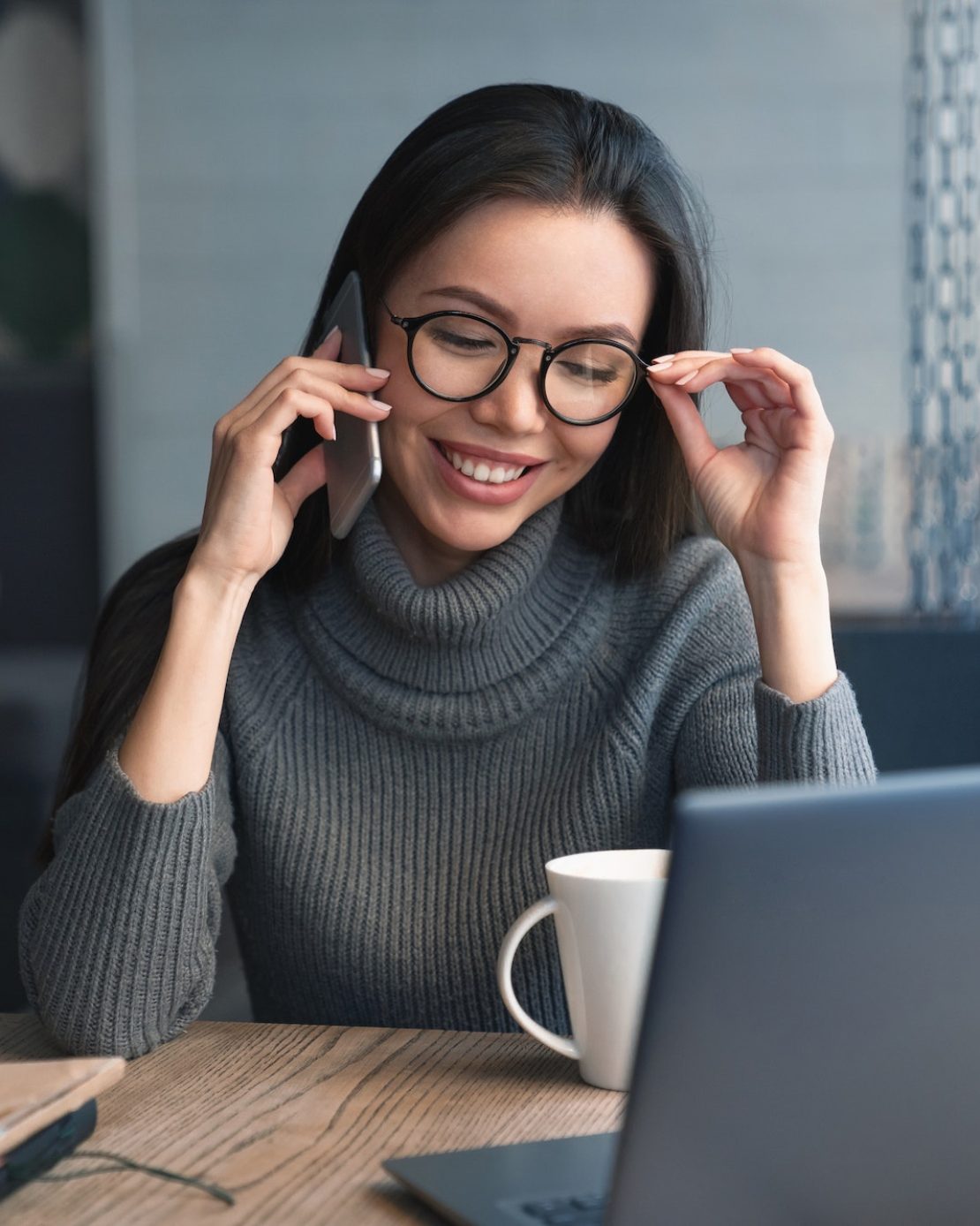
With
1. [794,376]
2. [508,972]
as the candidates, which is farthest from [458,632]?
[508,972]

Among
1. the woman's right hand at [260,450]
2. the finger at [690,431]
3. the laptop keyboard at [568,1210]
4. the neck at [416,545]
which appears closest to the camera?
the laptop keyboard at [568,1210]

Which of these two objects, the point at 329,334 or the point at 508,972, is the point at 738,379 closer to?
the point at 329,334

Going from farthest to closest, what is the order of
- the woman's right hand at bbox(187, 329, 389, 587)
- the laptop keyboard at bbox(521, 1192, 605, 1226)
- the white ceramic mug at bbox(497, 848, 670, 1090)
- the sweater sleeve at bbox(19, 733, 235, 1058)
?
the woman's right hand at bbox(187, 329, 389, 587), the sweater sleeve at bbox(19, 733, 235, 1058), the white ceramic mug at bbox(497, 848, 670, 1090), the laptop keyboard at bbox(521, 1192, 605, 1226)

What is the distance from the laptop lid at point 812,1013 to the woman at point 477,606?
555mm

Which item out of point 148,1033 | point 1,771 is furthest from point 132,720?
point 1,771

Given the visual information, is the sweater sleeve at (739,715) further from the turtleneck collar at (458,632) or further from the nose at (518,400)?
the nose at (518,400)

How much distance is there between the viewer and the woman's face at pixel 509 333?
118 cm

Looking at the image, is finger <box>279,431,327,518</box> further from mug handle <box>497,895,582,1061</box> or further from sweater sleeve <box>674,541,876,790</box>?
mug handle <box>497,895,582,1061</box>

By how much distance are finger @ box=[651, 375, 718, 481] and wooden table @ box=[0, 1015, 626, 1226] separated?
0.56 metres

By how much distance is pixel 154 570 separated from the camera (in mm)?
1344

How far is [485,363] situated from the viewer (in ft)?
3.96

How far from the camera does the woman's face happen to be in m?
1.18

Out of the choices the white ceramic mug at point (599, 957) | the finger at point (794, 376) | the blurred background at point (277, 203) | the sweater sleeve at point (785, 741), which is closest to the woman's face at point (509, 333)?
the finger at point (794, 376)

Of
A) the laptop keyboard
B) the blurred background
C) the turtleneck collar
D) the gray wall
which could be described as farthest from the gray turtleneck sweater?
the gray wall
